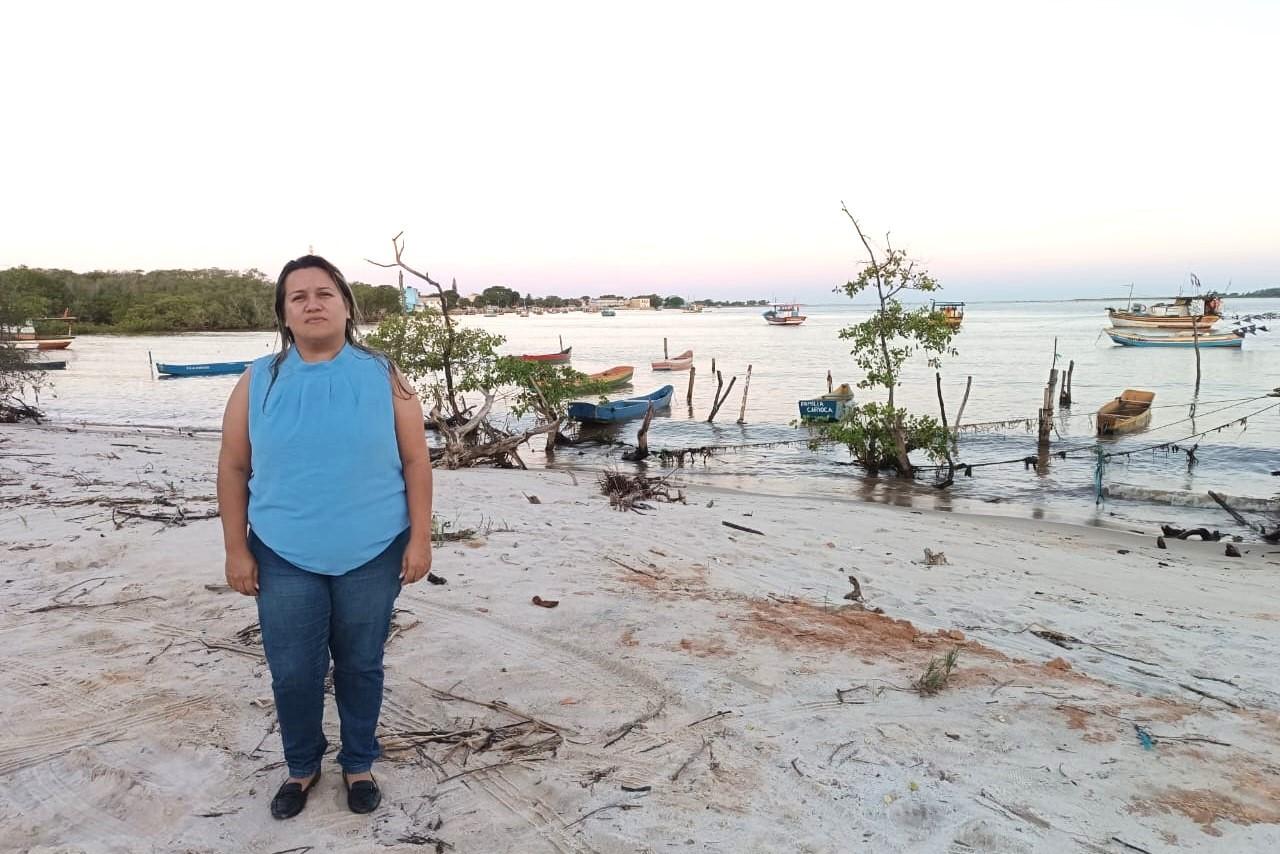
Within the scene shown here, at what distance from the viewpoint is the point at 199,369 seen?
121 ft

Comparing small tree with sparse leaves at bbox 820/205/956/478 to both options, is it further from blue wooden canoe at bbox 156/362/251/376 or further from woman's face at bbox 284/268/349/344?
blue wooden canoe at bbox 156/362/251/376

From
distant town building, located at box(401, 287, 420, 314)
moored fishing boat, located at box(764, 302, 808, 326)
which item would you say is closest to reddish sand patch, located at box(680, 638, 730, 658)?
distant town building, located at box(401, 287, 420, 314)

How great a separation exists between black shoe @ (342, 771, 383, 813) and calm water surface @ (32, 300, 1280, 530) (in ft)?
35.5

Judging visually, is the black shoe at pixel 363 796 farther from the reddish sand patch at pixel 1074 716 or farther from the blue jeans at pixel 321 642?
the reddish sand patch at pixel 1074 716

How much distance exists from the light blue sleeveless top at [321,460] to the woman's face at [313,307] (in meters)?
0.08

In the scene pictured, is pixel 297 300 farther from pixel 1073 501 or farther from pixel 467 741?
pixel 1073 501

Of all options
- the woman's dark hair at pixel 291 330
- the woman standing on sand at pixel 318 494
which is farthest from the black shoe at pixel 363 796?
the woman's dark hair at pixel 291 330

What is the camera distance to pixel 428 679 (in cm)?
344

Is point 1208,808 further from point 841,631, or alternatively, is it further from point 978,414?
point 978,414

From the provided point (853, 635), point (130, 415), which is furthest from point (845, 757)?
point (130, 415)

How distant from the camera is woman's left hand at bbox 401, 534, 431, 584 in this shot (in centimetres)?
237

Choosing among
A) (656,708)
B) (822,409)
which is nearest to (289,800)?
(656,708)

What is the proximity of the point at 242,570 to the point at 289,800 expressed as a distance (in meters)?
0.79

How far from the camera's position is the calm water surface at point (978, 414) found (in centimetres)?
1310
